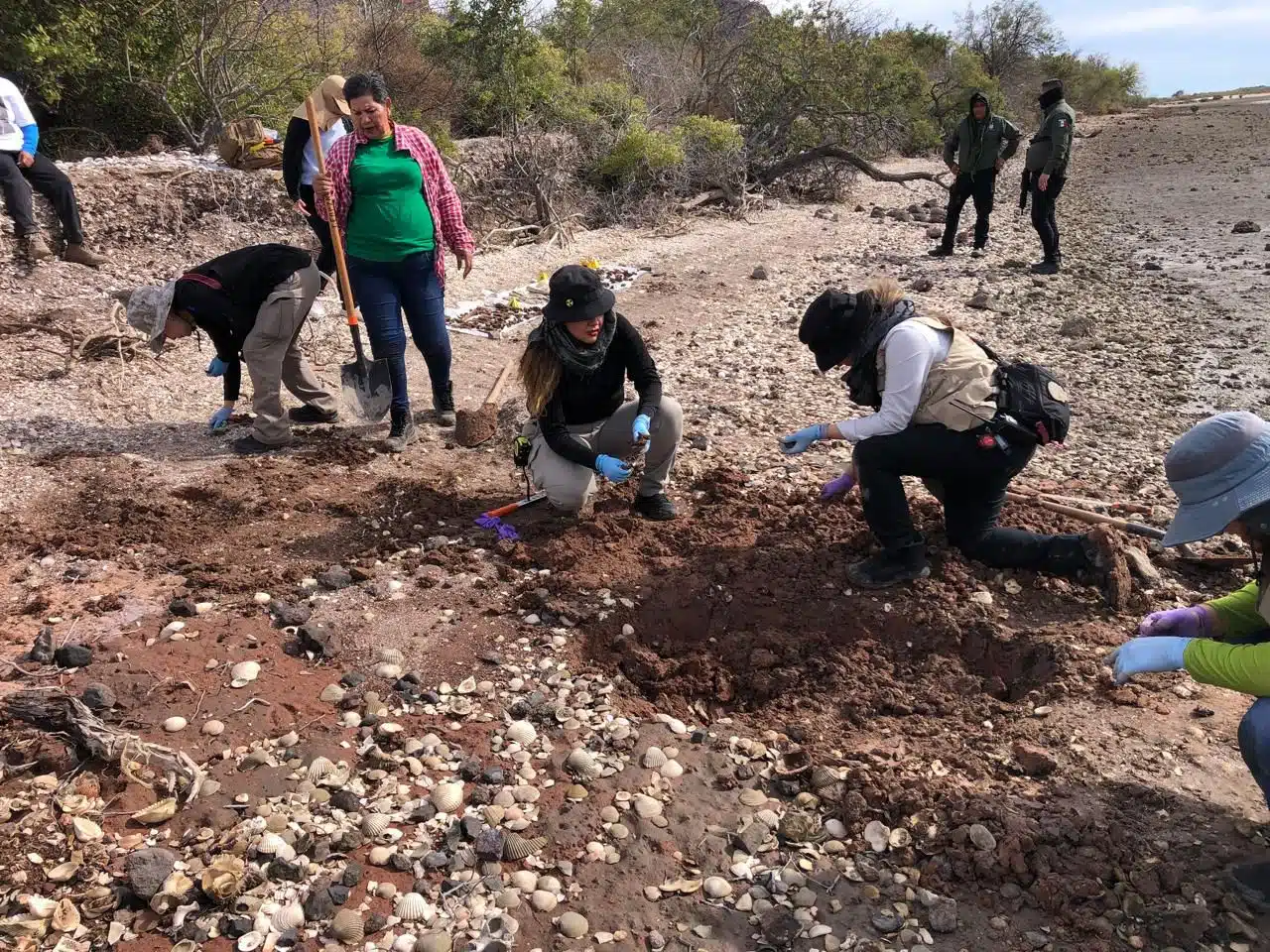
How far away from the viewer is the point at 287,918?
6.79 feet

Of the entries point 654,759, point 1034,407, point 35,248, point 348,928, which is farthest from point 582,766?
point 35,248

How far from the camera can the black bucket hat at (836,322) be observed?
9.77 ft

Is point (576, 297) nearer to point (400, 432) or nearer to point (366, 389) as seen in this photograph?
point (400, 432)

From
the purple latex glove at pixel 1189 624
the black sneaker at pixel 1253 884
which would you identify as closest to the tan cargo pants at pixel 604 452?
the purple latex glove at pixel 1189 624

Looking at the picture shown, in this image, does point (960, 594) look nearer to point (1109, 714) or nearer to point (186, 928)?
point (1109, 714)

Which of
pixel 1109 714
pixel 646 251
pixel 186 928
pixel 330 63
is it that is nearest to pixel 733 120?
pixel 646 251

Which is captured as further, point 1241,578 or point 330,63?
point 330,63

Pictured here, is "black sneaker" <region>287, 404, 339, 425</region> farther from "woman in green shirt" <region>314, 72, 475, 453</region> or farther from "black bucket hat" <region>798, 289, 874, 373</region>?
"black bucket hat" <region>798, 289, 874, 373</region>

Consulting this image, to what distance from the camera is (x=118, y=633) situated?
307 cm

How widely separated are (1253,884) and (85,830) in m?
2.93

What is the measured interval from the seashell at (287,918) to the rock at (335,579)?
153cm

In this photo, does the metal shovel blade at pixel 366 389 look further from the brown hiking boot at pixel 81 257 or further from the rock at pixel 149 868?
the brown hiking boot at pixel 81 257

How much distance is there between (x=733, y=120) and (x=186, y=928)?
595 inches

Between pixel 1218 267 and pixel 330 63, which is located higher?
pixel 330 63
